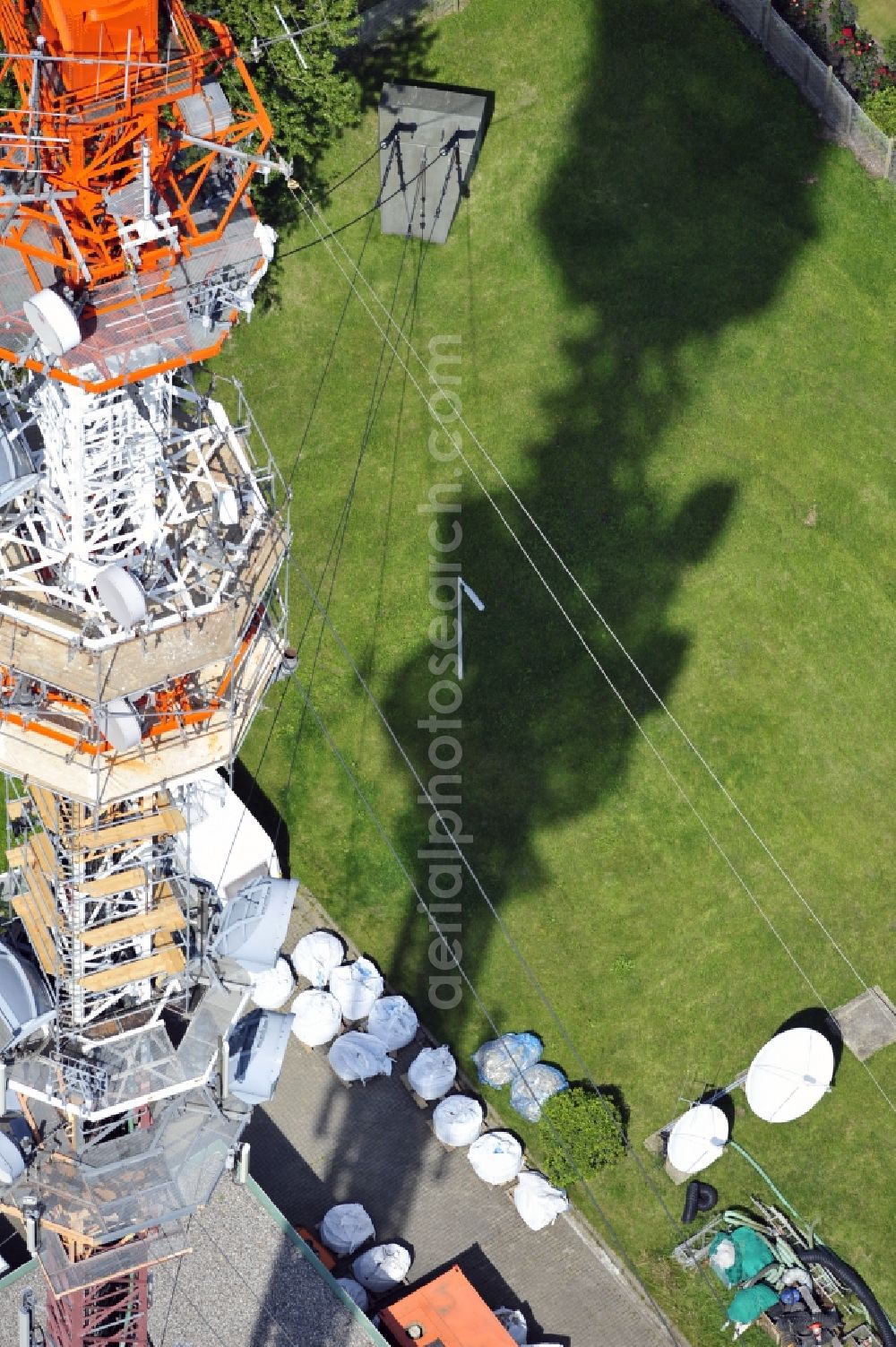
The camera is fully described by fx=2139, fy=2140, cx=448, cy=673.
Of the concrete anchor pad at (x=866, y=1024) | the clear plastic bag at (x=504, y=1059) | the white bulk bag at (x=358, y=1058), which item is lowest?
the concrete anchor pad at (x=866, y=1024)

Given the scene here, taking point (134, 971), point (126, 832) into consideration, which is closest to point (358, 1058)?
point (134, 971)

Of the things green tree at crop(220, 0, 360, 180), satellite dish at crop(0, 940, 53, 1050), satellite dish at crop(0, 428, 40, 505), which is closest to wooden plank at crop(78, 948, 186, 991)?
satellite dish at crop(0, 940, 53, 1050)

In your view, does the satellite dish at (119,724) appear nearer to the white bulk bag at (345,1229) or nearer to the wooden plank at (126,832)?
the wooden plank at (126,832)

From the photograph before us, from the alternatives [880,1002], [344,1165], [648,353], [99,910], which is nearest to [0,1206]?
[99,910]

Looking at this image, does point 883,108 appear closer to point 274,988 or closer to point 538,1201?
point 274,988

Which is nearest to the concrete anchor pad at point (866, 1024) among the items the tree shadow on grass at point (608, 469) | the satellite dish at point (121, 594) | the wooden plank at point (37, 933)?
the tree shadow on grass at point (608, 469)
